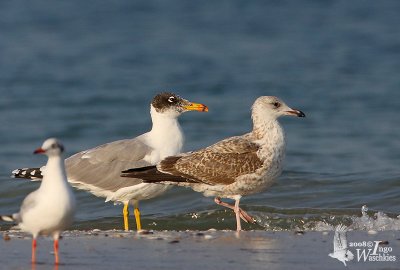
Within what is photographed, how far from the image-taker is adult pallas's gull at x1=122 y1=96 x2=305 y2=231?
982 cm

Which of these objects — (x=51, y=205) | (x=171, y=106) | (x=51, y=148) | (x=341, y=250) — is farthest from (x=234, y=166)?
(x=51, y=205)

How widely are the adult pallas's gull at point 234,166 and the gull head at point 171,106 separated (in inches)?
49.1

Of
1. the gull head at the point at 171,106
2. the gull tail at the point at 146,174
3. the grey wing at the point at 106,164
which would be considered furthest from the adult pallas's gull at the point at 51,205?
the gull head at the point at 171,106

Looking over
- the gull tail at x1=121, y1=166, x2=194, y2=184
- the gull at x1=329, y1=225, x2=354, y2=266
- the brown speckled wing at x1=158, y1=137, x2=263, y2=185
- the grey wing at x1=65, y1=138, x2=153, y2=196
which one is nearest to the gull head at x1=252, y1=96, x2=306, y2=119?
the brown speckled wing at x1=158, y1=137, x2=263, y2=185

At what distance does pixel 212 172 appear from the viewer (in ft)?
32.7

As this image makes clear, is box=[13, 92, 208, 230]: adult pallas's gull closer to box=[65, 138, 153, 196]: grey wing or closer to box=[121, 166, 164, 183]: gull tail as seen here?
box=[65, 138, 153, 196]: grey wing

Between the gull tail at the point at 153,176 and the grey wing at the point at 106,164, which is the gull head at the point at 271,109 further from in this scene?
the grey wing at the point at 106,164

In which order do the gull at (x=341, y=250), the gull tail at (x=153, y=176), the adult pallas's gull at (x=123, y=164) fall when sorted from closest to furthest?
the gull at (x=341, y=250), the gull tail at (x=153, y=176), the adult pallas's gull at (x=123, y=164)

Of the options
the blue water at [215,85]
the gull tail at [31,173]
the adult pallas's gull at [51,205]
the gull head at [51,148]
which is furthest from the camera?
the blue water at [215,85]

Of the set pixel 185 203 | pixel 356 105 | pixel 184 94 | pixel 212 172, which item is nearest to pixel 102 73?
pixel 184 94

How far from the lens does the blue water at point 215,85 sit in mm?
13477

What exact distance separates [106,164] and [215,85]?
455 inches

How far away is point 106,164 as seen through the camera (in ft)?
35.6

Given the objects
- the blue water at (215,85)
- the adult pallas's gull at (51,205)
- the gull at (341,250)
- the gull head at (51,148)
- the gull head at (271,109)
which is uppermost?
the blue water at (215,85)
